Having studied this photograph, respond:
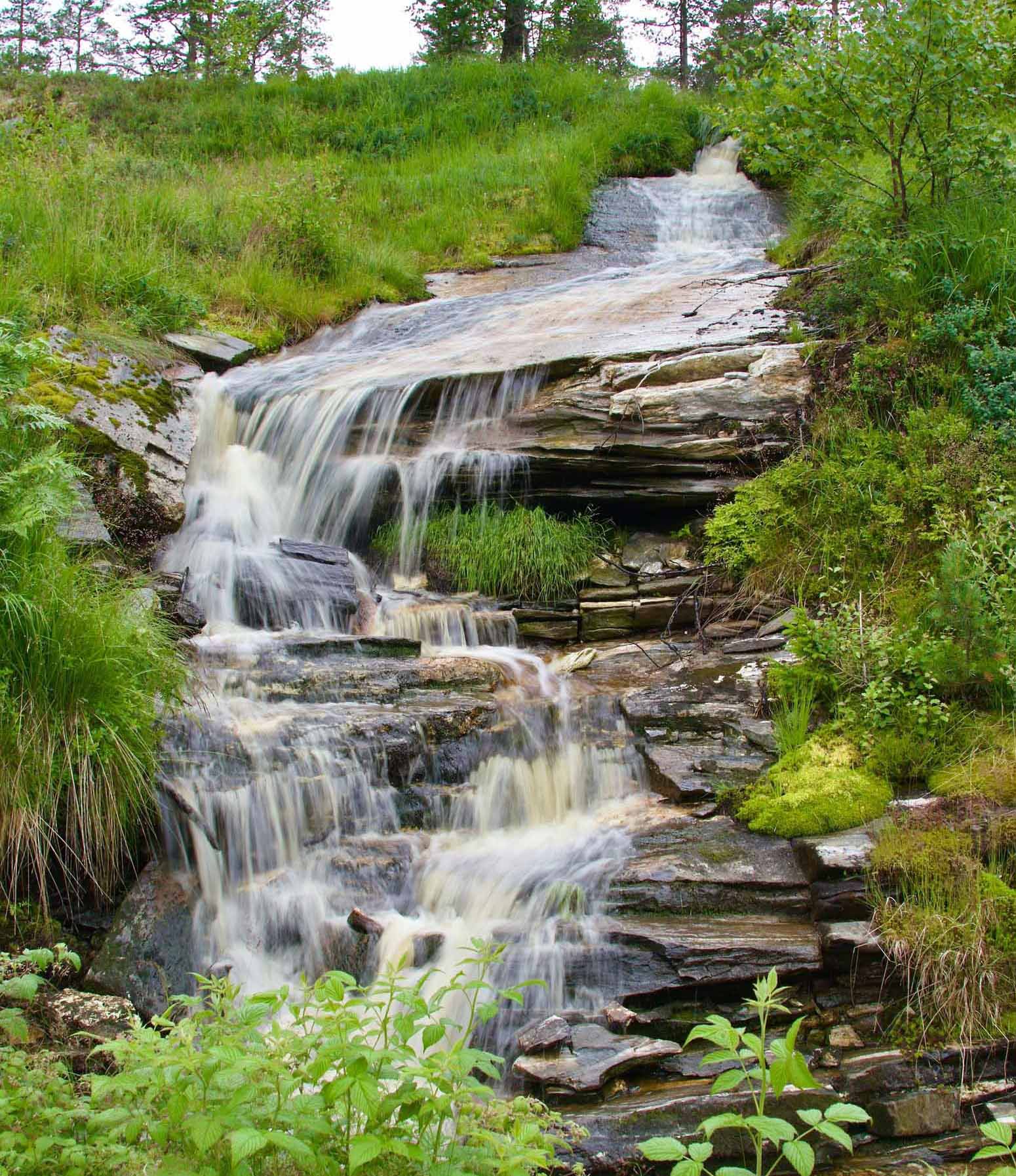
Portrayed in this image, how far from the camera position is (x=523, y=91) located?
1805 cm

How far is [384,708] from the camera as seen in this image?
5.65 metres

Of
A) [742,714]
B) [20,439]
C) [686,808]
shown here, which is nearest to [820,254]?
[742,714]

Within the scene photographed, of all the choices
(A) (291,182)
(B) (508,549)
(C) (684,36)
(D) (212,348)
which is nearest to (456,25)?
(C) (684,36)

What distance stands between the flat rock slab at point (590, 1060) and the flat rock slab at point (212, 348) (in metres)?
7.47

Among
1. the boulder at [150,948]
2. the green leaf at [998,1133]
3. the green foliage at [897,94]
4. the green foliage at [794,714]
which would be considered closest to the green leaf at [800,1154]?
A: the green leaf at [998,1133]

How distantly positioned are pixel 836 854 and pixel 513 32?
2223 cm

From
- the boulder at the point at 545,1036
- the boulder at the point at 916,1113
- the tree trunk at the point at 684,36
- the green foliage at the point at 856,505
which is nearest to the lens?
the boulder at the point at 916,1113

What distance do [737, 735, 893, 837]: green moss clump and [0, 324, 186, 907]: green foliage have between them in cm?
297

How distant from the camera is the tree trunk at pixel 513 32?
2147 cm

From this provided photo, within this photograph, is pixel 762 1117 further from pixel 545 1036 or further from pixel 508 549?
pixel 508 549

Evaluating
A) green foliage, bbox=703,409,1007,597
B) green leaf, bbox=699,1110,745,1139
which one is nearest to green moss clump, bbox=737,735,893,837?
green foliage, bbox=703,409,1007,597

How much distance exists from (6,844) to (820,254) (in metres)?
9.20

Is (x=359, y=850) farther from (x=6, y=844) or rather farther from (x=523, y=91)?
(x=523, y=91)

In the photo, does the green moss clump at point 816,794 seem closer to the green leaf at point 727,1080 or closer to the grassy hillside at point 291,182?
the green leaf at point 727,1080
